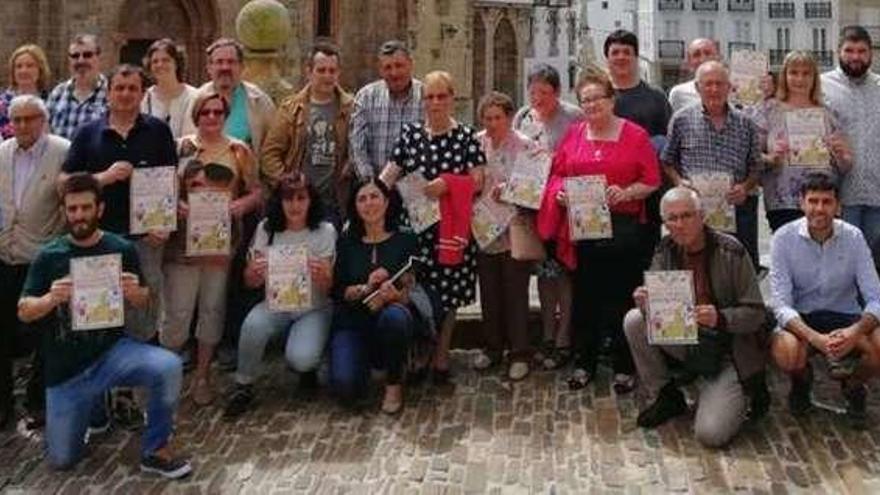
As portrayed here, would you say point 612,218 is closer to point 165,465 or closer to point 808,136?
point 808,136

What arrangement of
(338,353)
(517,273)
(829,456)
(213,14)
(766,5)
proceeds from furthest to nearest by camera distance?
(766,5) → (213,14) → (517,273) → (338,353) → (829,456)

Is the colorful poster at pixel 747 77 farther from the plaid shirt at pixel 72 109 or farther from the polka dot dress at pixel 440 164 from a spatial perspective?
the plaid shirt at pixel 72 109

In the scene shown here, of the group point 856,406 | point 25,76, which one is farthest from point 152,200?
point 856,406

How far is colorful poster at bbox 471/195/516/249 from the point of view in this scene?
7672 millimetres

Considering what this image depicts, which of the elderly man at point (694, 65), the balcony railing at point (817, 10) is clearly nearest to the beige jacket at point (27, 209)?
the elderly man at point (694, 65)

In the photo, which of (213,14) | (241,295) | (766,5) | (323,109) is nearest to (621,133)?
(323,109)

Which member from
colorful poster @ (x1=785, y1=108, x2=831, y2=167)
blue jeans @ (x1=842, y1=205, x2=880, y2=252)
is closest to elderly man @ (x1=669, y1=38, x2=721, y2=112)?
colorful poster @ (x1=785, y1=108, x2=831, y2=167)

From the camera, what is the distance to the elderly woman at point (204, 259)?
23.8ft

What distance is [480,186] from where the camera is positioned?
7.66 metres

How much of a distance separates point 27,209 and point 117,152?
0.73m

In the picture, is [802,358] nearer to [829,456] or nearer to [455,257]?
[829,456]

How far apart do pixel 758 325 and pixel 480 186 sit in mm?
2263

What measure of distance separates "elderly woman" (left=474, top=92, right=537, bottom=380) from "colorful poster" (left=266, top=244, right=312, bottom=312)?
1.48m

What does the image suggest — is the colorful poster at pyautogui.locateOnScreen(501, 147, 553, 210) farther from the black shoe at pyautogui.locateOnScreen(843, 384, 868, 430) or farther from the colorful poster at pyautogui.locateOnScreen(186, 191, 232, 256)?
the black shoe at pyautogui.locateOnScreen(843, 384, 868, 430)
